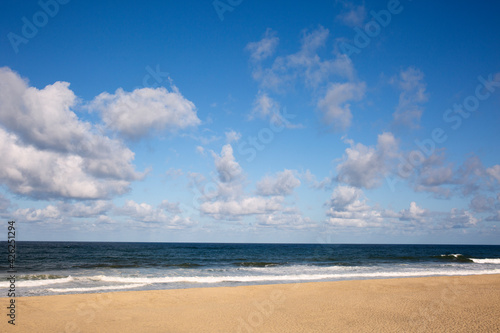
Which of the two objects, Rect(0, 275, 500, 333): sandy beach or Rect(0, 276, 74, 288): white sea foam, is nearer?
Rect(0, 275, 500, 333): sandy beach

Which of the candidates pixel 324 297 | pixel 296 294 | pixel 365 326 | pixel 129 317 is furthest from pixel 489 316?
pixel 129 317

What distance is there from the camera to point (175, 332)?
30.2 feet

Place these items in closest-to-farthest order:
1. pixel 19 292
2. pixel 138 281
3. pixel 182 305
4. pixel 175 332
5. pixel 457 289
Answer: pixel 175 332, pixel 182 305, pixel 19 292, pixel 457 289, pixel 138 281

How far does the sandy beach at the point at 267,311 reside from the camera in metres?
9.63

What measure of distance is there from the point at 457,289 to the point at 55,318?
19687 mm

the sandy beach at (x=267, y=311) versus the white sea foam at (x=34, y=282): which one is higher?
the sandy beach at (x=267, y=311)

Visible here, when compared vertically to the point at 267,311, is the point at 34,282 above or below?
below

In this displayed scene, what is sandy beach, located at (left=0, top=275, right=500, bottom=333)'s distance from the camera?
31.6ft

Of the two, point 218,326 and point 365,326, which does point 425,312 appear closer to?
point 365,326

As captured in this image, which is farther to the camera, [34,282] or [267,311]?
[34,282]

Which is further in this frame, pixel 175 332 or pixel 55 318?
pixel 55 318

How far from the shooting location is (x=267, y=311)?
11.6 metres

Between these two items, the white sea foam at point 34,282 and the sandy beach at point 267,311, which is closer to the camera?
the sandy beach at point 267,311

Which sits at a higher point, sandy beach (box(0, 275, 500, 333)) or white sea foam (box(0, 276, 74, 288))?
sandy beach (box(0, 275, 500, 333))
